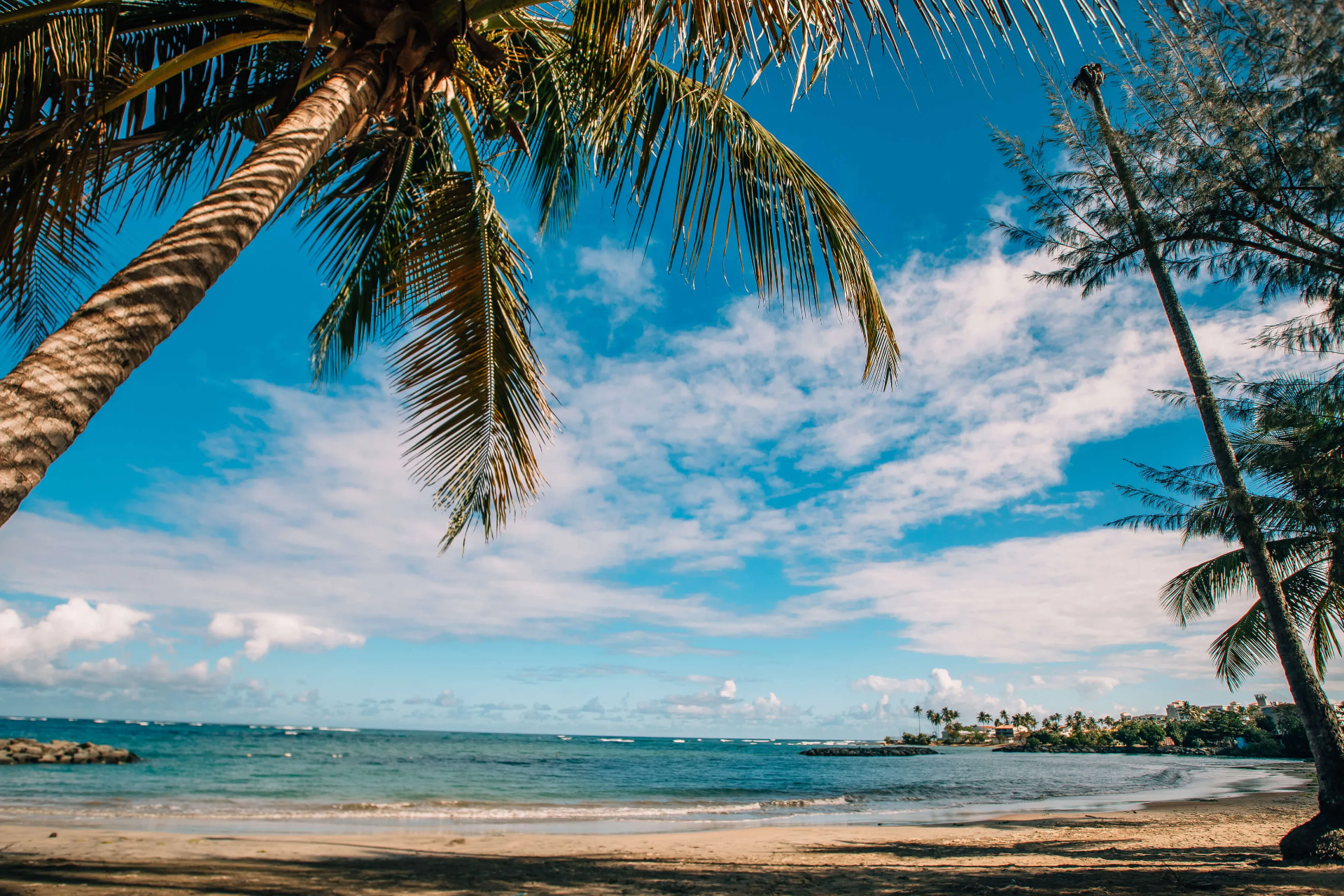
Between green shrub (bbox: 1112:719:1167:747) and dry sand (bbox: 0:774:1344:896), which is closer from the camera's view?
dry sand (bbox: 0:774:1344:896)

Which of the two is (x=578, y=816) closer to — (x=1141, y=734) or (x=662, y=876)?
(x=662, y=876)

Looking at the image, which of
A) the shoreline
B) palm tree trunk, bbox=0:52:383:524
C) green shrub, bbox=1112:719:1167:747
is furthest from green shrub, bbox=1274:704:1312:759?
palm tree trunk, bbox=0:52:383:524

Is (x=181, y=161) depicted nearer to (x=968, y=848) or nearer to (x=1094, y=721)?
(x=968, y=848)

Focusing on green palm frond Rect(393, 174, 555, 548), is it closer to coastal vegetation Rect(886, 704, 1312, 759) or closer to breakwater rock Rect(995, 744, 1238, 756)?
coastal vegetation Rect(886, 704, 1312, 759)

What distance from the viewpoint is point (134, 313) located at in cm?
161

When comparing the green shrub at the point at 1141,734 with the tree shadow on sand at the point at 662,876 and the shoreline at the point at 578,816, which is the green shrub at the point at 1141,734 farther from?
the tree shadow on sand at the point at 662,876

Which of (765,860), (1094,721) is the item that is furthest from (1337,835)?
(1094,721)

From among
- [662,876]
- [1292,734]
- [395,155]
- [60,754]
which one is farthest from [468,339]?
[1292,734]

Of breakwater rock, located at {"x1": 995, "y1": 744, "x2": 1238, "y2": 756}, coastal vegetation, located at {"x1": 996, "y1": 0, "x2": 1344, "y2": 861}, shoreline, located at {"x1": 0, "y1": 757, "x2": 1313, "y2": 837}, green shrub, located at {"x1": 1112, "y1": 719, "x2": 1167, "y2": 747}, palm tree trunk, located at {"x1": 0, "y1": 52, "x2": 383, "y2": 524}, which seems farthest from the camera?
green shrub, located at {"x1": 1112, "y1": 719, "x2": 1167, "y2": 747}

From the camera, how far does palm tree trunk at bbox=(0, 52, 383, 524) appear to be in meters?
1.35

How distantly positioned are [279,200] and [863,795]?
2089cm

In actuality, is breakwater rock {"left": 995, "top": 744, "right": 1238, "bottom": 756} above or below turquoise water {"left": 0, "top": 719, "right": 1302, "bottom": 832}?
below

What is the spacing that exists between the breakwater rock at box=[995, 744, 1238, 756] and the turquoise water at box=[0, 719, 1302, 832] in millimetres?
12351

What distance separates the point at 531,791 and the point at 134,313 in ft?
67.1
